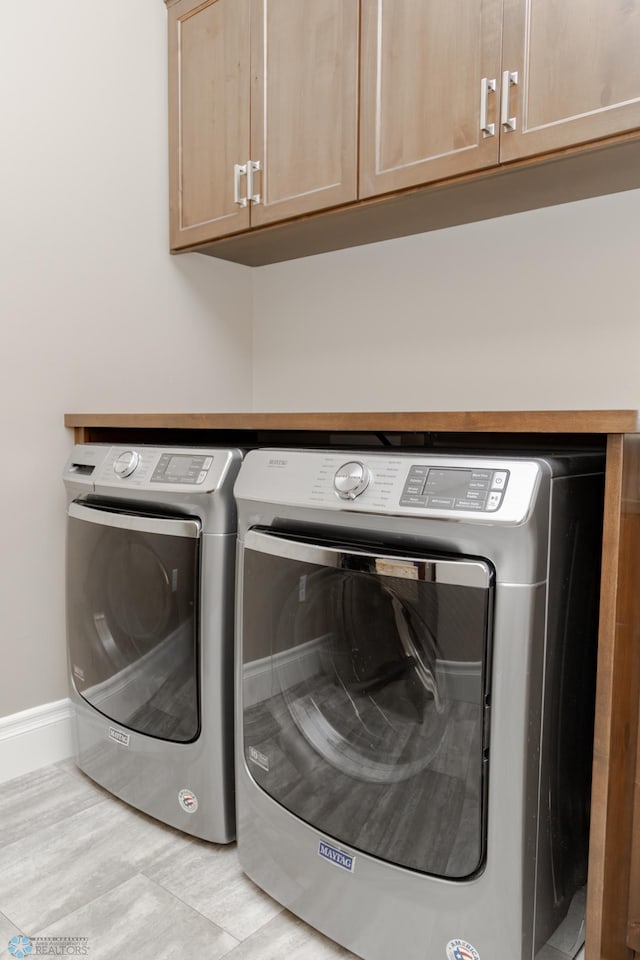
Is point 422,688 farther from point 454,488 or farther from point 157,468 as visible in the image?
point 157,468

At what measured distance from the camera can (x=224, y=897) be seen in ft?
4.56

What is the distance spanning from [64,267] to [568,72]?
55.5 inches

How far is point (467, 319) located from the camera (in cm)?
201

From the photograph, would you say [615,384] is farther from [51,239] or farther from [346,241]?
[51,239]

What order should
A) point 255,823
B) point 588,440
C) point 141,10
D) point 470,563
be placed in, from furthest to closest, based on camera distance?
point 141,10, point 588,440, point 255,823, point 470,563

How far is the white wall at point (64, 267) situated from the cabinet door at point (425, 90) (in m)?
0.83

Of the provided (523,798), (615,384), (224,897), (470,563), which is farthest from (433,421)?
(224,897)

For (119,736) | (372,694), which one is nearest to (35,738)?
(119,736)

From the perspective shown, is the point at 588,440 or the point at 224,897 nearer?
the point at 224,897

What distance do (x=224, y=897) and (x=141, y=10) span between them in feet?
8.10

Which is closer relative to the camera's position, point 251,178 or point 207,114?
point 251,178

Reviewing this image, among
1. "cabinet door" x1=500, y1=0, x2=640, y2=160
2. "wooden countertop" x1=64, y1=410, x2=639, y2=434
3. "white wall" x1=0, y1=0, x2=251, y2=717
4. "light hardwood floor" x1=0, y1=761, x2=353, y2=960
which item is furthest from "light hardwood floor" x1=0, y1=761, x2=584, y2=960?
"cabinet door" x1=500, y1=0, x2=640, y2=160

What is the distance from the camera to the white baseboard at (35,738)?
6.17 feet

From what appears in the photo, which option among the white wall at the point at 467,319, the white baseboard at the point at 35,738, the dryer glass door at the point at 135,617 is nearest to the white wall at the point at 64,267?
the white baseboard at the point at 35,738
